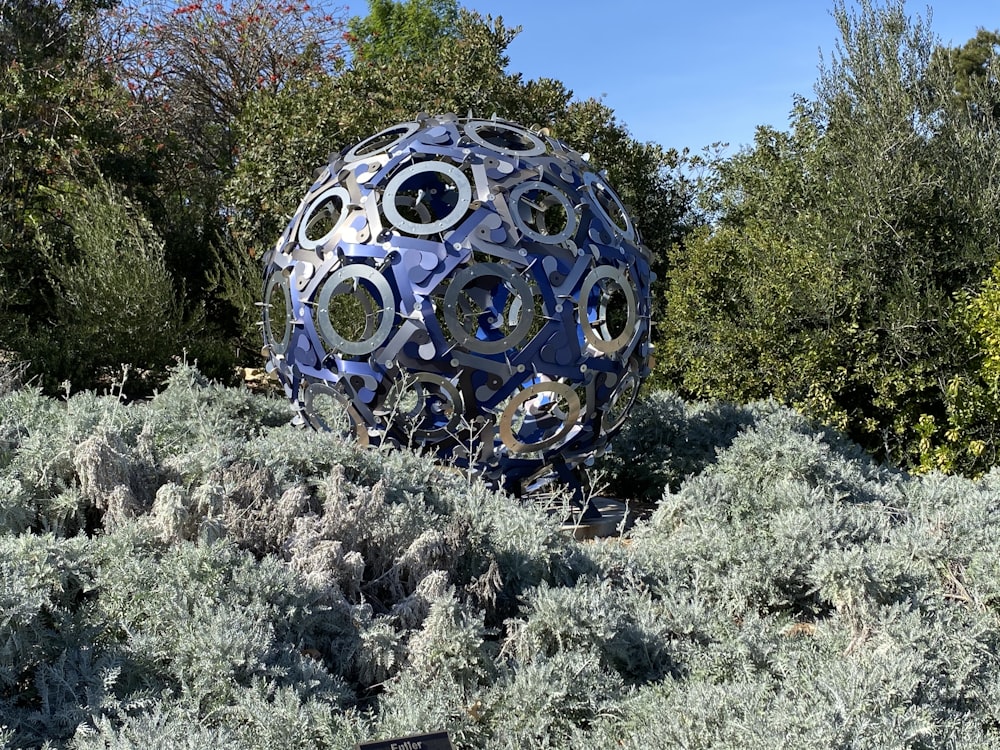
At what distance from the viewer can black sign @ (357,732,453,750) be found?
2.45 metres

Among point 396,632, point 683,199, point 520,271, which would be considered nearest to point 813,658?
point 396,632

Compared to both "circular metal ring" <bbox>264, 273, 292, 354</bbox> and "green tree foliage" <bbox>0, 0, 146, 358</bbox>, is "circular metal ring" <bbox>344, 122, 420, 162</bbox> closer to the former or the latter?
"circular metal ring" <bbox>264, 273, 292, 354</bbox>

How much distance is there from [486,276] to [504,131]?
1.36 m

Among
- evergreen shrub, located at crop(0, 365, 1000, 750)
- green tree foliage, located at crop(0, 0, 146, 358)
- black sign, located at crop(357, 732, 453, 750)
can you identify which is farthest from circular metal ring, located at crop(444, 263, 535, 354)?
green tree foliage, located at crop(0, 0, 146, 358)

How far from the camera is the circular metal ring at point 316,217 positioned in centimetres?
550

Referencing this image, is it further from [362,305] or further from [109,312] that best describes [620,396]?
[109,312]

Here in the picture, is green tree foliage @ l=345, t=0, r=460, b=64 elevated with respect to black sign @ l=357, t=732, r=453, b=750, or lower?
elevated

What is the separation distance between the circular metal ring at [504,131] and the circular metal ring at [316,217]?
865 mm

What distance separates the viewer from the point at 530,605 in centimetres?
374

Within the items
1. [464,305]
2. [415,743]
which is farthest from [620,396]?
[415,743]

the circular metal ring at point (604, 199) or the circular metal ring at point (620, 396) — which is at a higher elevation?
the circular metal ring at point (604, 199)

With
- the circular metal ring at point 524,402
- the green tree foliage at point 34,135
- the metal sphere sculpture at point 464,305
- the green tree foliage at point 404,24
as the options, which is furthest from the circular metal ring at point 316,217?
the green tree foliage at point 404,24

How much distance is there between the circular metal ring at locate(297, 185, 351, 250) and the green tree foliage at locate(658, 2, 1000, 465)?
5.15 m

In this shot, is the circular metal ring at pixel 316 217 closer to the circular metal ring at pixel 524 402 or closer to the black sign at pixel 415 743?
the circular metal ring at pixel 524 402
